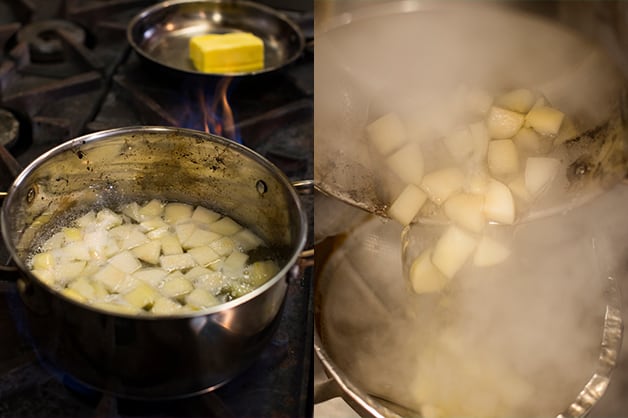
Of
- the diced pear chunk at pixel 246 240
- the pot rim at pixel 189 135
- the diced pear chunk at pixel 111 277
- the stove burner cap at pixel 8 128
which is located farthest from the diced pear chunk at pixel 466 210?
the stove burner cap at pixel 8 128

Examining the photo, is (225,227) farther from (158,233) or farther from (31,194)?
(31,194)

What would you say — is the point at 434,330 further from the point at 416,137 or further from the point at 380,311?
the point at 416,137

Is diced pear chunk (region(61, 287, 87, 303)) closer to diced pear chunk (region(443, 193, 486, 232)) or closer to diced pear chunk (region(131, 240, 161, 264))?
diced pear chunk (region(131, 240, 161, 264))

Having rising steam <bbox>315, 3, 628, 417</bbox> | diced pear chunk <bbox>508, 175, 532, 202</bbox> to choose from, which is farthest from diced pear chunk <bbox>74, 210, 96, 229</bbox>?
diced pear chunk <bbox>508, 175, 532, 202</bbox>

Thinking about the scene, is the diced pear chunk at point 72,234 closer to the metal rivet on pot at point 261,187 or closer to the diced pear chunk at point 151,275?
the diced pear chunk at point 151,275

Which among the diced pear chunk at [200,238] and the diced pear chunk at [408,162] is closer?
the diced pear chunk at [408,162]

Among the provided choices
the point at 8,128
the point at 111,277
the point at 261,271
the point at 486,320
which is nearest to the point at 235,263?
the point at 261,271
